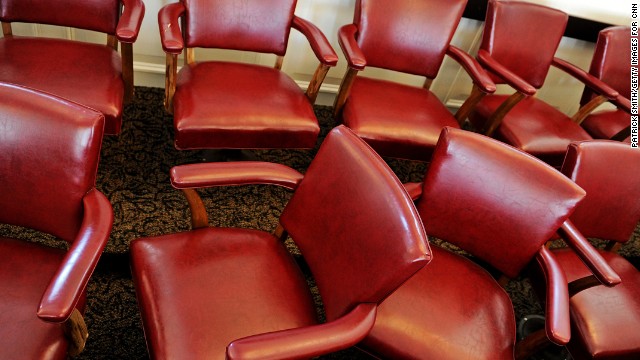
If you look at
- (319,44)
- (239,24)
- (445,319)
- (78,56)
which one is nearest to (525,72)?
(319,44)

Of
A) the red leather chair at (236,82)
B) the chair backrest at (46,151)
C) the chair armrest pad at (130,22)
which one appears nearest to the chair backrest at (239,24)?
the red leather chair at (236,82)

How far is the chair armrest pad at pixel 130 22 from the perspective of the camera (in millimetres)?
1447

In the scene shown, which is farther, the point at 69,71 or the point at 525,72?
the point at 525,72

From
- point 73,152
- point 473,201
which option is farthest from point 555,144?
point 73,152

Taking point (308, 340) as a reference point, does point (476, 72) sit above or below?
above

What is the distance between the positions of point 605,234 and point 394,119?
0.82 meters

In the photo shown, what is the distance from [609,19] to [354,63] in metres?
1.63

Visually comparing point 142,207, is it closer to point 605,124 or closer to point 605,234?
point 605,234

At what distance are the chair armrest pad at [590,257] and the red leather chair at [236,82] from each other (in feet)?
2.85

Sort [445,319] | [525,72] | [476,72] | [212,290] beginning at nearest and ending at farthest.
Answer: [212,290]
[445,319]
[476,72]
[525,72]

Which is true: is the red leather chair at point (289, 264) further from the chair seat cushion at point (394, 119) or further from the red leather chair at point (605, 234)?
the red leather chair at point (605, 234)

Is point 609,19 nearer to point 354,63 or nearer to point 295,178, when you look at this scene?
point 354,63

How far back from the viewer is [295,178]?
1.19 meters

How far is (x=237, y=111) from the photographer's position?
5.15ft
